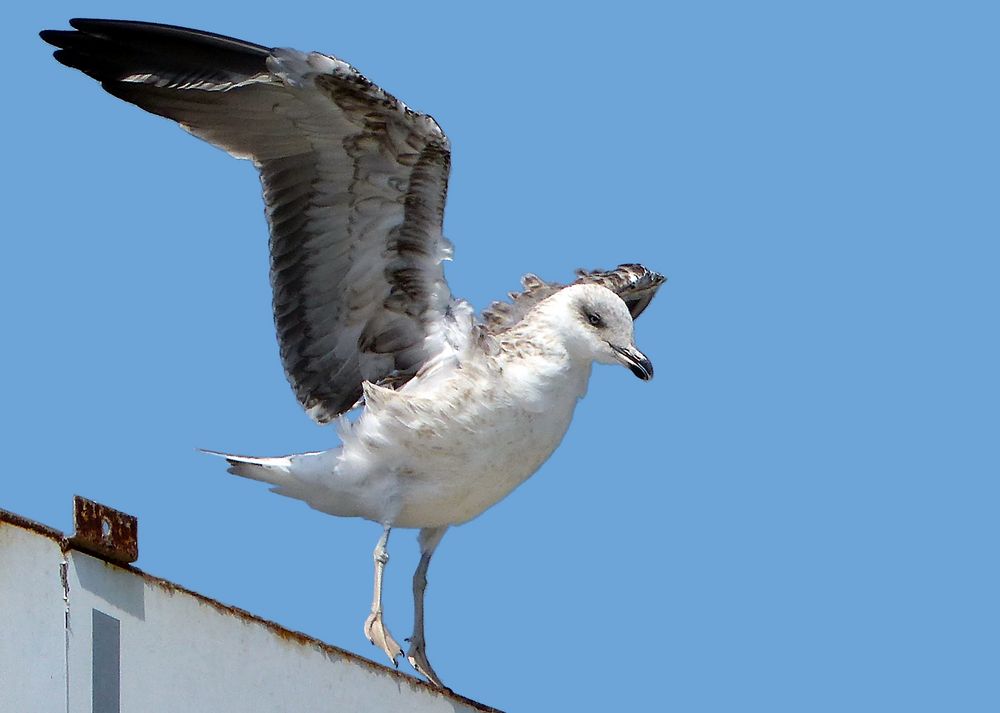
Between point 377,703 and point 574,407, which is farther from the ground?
point 574,407

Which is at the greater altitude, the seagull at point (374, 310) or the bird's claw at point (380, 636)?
the seagull at point (374, 310)

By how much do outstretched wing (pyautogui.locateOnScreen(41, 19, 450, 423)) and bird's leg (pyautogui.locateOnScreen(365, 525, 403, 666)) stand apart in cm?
89

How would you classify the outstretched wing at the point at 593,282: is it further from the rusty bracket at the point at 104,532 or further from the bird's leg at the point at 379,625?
the rusty bracket at the point at 104,532

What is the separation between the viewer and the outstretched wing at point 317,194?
9562 millimetres

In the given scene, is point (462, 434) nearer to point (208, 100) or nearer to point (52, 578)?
point (208, 100)

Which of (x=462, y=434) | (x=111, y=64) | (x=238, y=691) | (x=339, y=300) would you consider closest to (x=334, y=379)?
(x=339, y=300)

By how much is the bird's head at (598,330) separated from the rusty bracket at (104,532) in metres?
3.55

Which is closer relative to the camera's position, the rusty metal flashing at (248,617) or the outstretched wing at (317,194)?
the rusty metal flashing at (248,617)

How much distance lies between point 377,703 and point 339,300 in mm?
3074

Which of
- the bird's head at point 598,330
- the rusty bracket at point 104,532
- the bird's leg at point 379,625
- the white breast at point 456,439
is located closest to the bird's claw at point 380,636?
the bird's leg at point 379,625

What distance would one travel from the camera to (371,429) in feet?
30.8

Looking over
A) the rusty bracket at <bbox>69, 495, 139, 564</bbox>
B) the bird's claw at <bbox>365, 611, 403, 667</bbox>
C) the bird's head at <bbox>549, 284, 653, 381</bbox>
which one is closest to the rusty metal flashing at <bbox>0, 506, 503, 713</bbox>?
the rusty bracket at <bbox>69, 495, 139, 564</bbox>

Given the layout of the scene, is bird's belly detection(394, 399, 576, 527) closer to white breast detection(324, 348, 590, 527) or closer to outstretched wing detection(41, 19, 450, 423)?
white breast detection(324, 348, 590, 527)

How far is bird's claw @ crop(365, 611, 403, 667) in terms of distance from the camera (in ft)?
29.9
